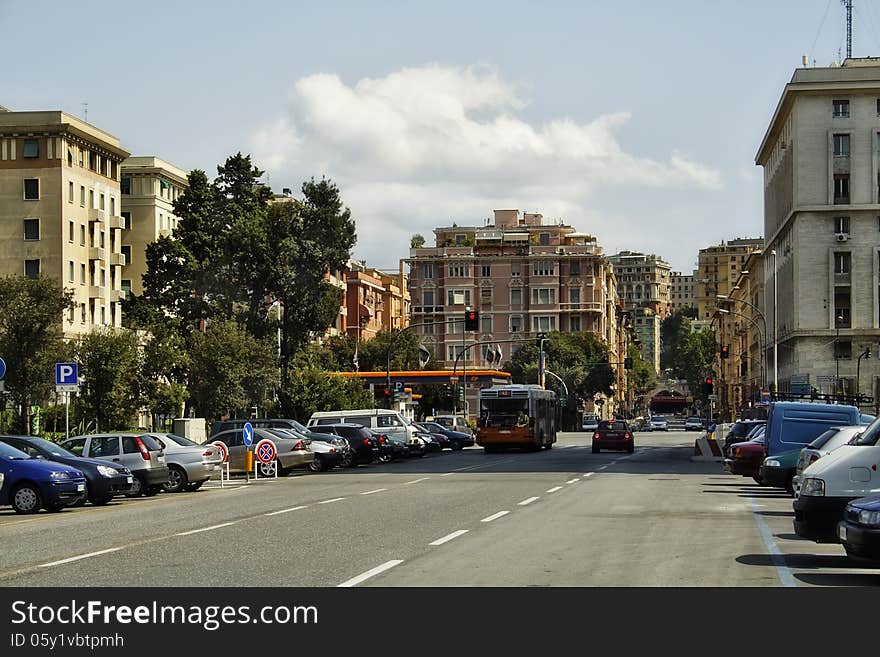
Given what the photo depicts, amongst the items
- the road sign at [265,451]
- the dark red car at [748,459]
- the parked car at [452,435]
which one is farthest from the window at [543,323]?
the dark red car at [748,459]

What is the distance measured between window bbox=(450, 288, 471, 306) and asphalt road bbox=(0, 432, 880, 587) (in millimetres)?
132274

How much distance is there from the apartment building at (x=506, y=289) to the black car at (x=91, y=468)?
134839 millimetres

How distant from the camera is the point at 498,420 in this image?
209ft

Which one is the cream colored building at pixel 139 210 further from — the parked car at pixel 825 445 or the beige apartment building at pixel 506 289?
the parked car at pixel 825 445

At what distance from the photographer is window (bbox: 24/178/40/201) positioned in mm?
89438

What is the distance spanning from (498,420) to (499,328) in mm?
101837

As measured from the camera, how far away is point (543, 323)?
164 m

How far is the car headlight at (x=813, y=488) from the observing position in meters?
16.0

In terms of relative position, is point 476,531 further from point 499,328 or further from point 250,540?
point 499,328

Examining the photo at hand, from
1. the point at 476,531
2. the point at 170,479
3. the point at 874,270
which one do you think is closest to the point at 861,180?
the point at 874,270

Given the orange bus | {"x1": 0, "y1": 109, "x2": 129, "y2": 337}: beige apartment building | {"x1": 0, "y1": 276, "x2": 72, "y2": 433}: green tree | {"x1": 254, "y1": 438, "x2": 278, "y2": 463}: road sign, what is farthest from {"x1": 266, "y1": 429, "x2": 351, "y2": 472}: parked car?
{"x1": 0, "y1": 109, "x2": 129, "y2": 337}: beige apartment building

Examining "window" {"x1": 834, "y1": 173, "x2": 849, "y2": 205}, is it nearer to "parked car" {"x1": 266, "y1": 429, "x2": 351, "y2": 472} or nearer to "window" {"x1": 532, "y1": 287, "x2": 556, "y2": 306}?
"window" {"x1": 532, "y1": 287, "x2": 556, "y2": 306}

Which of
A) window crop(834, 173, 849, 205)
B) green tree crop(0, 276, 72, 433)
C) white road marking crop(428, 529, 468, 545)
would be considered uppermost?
window crop(834, 173, 849, 205)
